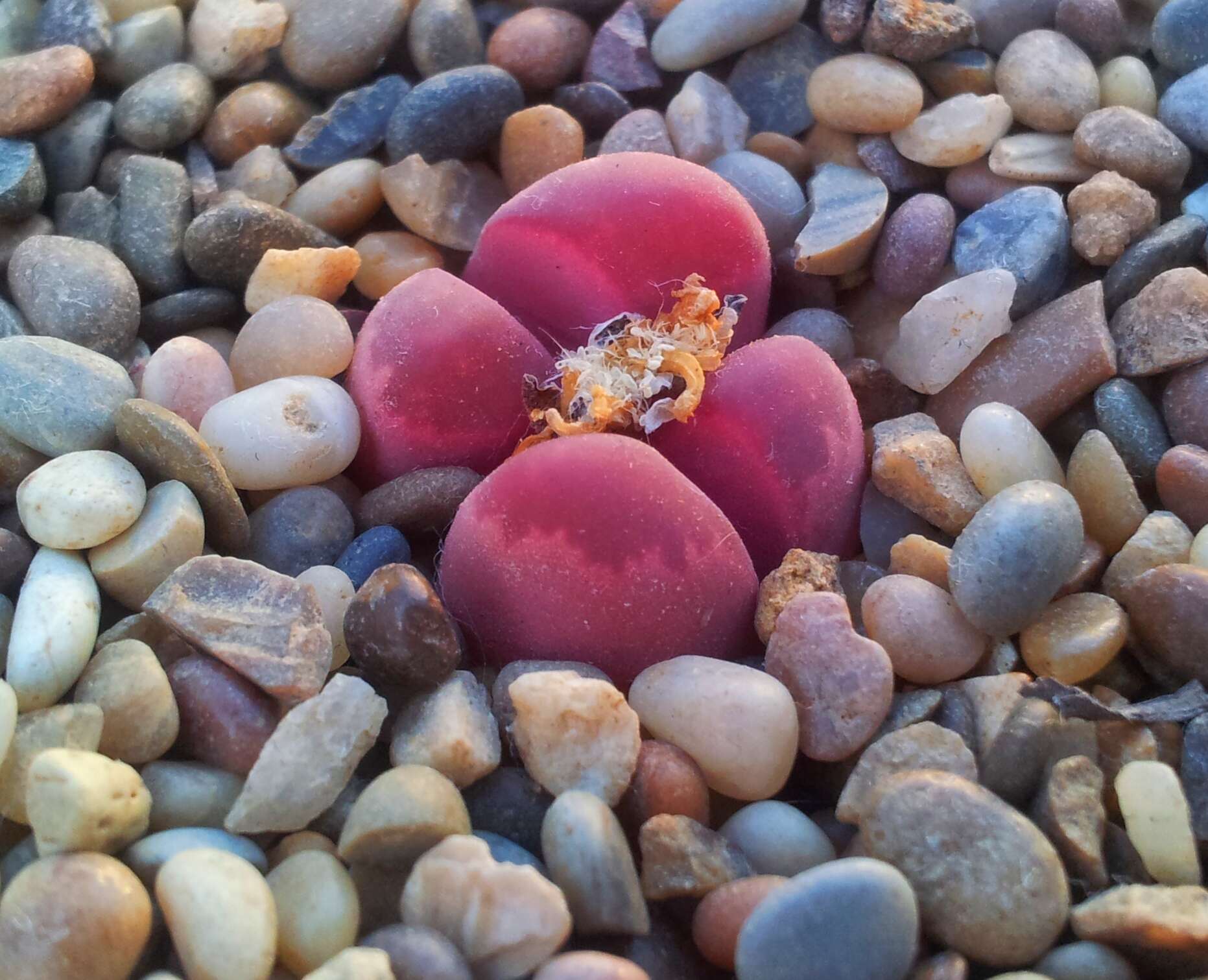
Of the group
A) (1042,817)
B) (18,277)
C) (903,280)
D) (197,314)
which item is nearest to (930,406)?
(903,280)

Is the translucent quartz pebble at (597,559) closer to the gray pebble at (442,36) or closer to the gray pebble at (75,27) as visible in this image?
the gray pebble at (442,36)

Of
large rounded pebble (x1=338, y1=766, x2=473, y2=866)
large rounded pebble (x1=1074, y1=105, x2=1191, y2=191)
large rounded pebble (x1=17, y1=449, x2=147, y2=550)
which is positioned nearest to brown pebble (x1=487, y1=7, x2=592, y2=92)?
large rounded pebble (x1=1074, y1=105, x2=1191, y2=191)

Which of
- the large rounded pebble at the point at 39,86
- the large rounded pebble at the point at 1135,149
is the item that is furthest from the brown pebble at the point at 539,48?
the large rounded pebble at the point at 1135,149

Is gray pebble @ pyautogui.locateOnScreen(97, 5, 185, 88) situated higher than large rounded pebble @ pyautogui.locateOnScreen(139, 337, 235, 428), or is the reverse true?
gray pebble @ pyautogui.locateOnScreen(97, 5, 185, 88)

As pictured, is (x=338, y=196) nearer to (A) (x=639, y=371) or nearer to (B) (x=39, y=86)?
(B) (x=39, y=86)

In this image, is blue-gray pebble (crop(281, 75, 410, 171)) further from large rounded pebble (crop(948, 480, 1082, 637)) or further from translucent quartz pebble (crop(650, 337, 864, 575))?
large rounded pebble (crop(948, 480, 1082, 637))

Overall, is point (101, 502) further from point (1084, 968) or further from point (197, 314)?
point (1084, 968)
